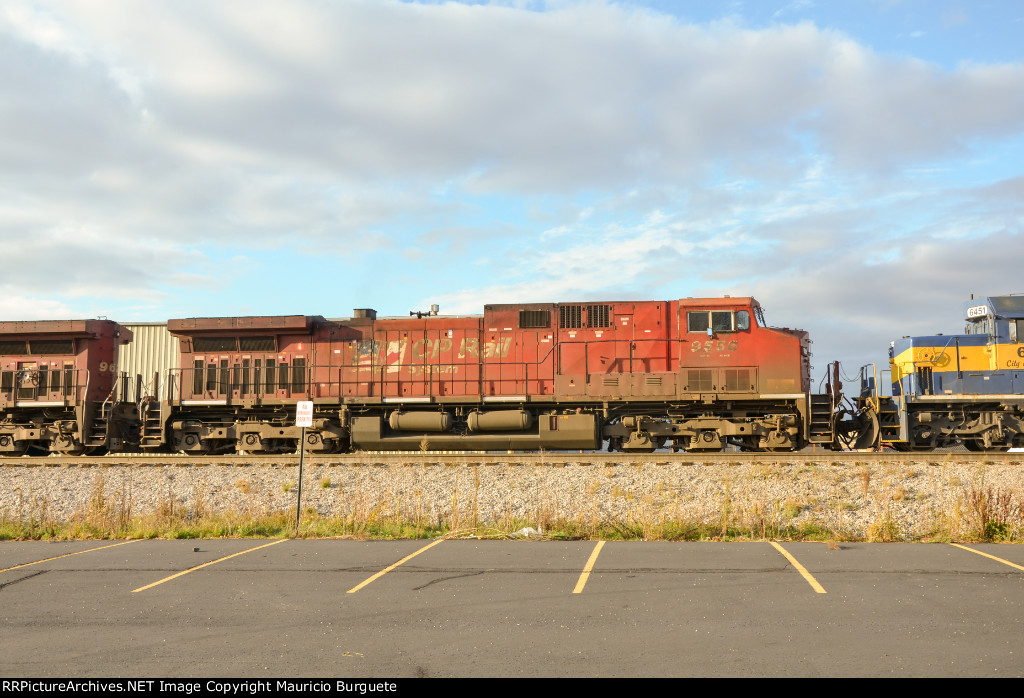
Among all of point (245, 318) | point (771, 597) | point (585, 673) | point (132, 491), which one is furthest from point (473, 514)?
point (245, 318)

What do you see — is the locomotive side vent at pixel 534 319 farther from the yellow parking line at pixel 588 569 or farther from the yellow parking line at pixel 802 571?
the yellow parking line at pixel 802 571

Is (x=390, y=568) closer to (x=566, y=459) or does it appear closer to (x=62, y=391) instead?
(x=566, y=459)

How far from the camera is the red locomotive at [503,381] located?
18.9 metres

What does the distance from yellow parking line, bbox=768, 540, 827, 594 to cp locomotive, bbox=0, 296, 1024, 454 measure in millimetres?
8632

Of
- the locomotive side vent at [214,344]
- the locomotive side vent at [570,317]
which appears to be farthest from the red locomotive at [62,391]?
the locomotive side vent at [570,317]

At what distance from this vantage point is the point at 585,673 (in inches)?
214

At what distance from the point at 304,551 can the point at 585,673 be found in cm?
593

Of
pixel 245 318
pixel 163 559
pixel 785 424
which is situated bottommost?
pixel 163 559

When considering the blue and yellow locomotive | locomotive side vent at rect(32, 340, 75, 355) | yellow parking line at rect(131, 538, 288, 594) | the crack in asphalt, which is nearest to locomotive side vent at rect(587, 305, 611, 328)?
the blue and yellow locomotive

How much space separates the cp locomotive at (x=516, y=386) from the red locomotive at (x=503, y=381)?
0.04 m

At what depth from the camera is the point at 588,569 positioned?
8891mm

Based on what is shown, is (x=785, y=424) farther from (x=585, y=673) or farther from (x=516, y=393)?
(x=585, y=673)

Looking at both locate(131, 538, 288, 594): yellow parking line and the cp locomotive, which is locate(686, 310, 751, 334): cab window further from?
locate(131, 538, 288, 594): yellow parking line

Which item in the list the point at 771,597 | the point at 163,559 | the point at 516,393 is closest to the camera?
the point at 771,597
